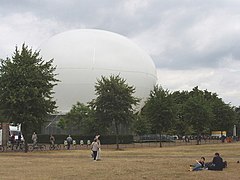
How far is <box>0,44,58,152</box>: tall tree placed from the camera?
35281 millimetres

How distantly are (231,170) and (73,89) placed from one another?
2429 inches

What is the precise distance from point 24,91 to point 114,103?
12.3 m

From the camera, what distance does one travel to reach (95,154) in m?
25.8

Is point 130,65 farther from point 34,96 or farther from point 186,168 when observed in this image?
point 186,168

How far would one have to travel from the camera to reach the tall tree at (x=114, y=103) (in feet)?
148

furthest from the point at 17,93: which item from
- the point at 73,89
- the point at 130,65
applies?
the point at 130,65

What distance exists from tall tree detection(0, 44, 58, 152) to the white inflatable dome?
135 ft

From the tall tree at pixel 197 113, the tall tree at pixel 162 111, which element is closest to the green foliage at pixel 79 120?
the tall tree at pixel 162 111

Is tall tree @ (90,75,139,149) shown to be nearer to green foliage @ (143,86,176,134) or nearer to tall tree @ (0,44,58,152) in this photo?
green foliage @ (143,86,176,134)

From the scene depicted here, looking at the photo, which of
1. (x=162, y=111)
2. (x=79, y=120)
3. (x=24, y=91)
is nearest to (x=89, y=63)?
(x=79, y=120)

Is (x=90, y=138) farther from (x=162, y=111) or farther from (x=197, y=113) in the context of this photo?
(x=197, y=113)

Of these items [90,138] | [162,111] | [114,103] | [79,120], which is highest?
[114,103]

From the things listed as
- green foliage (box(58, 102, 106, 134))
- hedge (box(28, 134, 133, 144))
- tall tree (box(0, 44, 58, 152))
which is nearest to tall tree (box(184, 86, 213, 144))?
hedge (box(28, 134, 133, 144))

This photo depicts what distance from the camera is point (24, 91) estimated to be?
3500 centimetres
